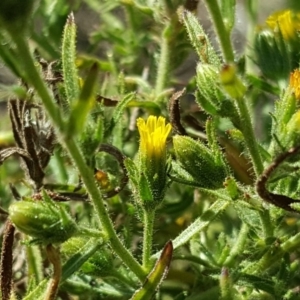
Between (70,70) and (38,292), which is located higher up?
(70,70)

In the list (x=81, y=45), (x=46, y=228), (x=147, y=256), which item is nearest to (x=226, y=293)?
(x=147, y=256)

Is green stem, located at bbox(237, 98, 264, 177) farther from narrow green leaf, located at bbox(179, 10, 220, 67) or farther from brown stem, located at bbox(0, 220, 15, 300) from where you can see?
brown stem, located at bbox(0, 220, 15, 300)

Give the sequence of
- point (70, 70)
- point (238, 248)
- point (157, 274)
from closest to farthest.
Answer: point (70, 70) → point (157, 274) → point (238, 248)

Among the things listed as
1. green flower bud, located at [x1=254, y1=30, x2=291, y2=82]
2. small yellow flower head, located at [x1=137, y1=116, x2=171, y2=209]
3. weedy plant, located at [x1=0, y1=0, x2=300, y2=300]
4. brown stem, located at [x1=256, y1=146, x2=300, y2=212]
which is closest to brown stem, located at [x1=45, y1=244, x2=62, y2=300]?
weedy plant, located at [x1=0, y1=0, x2=300, y2=300]

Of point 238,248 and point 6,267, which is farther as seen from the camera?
point 238,248

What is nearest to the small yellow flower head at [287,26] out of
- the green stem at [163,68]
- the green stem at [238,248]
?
the green stem at [163,68]

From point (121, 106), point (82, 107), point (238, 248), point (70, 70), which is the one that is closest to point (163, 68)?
point (121, 106)

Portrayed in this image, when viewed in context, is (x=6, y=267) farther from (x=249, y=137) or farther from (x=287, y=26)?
(x=287, y=26)
